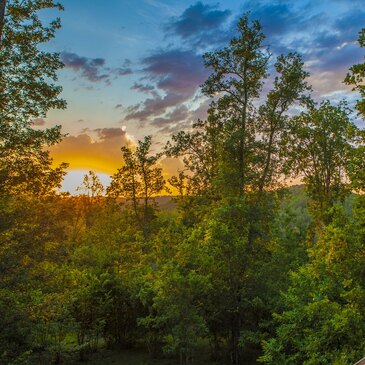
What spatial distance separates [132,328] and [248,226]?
35.5 ft

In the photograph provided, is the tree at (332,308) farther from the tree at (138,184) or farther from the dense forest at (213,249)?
the tree at (138,184)

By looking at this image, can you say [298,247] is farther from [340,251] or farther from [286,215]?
[340,251]

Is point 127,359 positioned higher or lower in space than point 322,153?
lower

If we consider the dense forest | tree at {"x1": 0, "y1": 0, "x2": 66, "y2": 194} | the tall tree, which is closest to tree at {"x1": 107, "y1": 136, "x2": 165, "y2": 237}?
the dense forest

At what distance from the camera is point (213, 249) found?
2106 cm

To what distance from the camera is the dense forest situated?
1498cm

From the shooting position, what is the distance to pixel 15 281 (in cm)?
1362

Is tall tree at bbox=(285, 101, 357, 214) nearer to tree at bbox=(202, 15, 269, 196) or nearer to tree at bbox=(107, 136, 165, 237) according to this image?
tree at bbox=(202, 15, 269, 196)

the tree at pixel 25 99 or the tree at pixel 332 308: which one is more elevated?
the tree at pixel 25 99

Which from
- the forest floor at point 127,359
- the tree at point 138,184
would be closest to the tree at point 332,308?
the forest floor at point 127,359

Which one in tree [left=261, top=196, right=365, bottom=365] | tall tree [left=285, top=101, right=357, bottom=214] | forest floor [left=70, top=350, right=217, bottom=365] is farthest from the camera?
tall tree [left=285, top=101, right=357, bottom=214]

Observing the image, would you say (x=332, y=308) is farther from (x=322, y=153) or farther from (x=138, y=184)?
(x=138, y=184)

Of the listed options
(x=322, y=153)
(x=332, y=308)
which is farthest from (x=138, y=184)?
(x=332, y=308)

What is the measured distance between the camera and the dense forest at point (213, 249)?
15.0m
